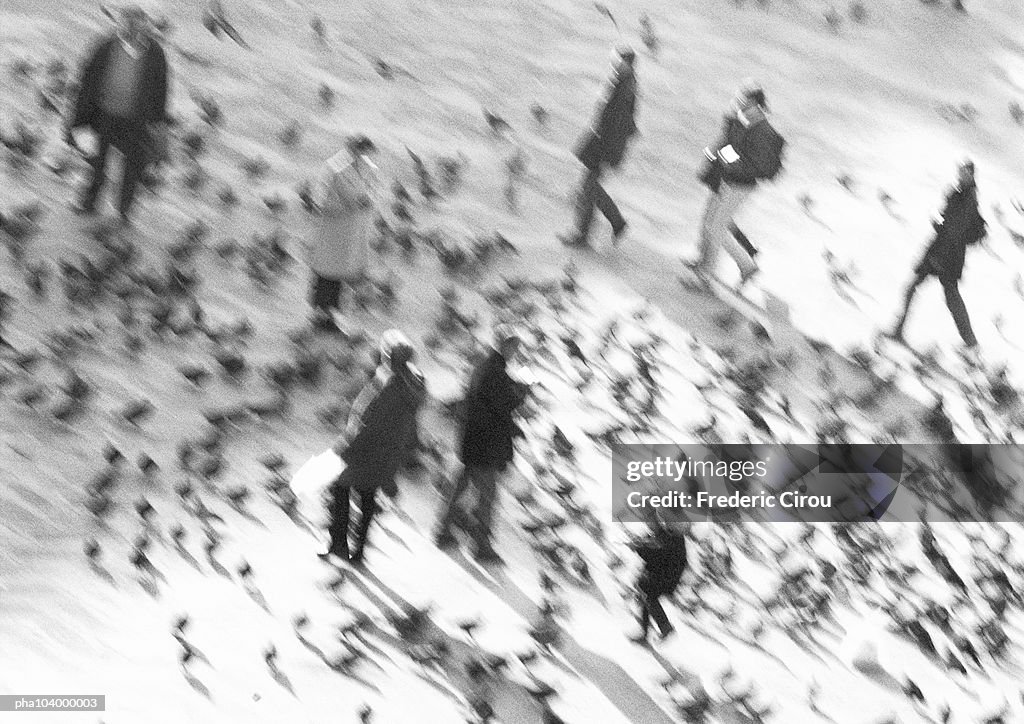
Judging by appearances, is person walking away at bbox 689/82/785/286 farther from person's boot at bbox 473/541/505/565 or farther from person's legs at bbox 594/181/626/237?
person's boot at bbox 473/541/505/565

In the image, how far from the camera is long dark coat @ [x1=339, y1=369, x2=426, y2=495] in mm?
8344

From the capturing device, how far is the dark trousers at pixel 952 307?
1245 centimetres

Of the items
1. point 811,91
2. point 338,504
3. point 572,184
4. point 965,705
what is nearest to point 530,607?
point 338,504

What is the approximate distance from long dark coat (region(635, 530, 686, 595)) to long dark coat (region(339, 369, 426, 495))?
5.07ft

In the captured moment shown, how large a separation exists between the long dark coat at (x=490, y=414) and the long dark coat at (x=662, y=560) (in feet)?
3.27

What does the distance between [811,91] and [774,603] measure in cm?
845

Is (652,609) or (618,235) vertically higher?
(618,235)

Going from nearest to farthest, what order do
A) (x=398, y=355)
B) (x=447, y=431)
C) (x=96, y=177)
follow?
1. (x=398, y=355)
2. (x=447, y=431)
3. (x=96, y=177)

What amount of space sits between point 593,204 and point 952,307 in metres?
3.17

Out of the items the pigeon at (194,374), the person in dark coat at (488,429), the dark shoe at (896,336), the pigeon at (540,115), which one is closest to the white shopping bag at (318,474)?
the person in dark coat at (488,429)

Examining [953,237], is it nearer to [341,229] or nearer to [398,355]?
[341,229]

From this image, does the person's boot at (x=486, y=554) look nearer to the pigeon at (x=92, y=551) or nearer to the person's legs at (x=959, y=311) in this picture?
the pigeon at (x=92, y=551)

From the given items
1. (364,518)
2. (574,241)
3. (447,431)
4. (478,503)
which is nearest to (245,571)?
(364,518)
